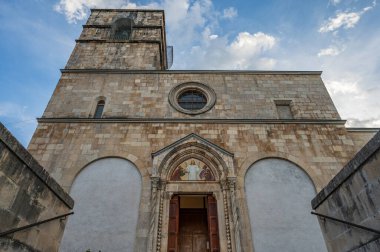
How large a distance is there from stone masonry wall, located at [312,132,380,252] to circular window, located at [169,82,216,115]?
6.83m

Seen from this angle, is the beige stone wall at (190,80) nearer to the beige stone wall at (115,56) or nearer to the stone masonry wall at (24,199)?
Result: the beige stone wall at (115,56)

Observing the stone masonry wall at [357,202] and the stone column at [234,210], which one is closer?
the stone masonry wall at [357,202]

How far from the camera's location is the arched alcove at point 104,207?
7340 millimetres

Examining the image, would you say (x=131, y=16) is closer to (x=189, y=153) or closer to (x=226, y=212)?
(x=189, y=153)

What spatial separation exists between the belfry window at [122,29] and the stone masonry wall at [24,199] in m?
12.9

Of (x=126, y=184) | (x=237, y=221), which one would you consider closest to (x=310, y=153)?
(x=237, y=221)

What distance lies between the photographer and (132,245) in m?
7.28

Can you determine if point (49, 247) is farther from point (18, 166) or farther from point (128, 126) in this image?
point (128, 126)

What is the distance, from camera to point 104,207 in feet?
26.0

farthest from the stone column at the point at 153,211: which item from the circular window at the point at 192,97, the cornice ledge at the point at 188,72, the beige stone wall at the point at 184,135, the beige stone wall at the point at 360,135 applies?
the beige stone wall at the point at 360,135

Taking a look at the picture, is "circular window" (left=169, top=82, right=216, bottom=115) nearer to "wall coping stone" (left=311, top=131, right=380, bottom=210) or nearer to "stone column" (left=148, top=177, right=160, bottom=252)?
"stone column" (left=148, top=177, right=160, bottom=252)

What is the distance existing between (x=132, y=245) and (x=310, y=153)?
23.9 feet

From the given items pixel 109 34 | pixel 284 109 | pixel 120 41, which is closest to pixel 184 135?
pixel 284 109

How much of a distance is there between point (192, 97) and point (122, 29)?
8210mm
